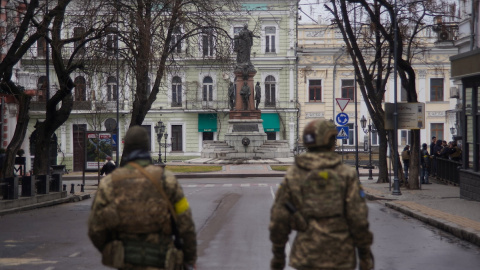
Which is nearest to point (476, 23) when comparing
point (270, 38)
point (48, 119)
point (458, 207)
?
point (458, 207)

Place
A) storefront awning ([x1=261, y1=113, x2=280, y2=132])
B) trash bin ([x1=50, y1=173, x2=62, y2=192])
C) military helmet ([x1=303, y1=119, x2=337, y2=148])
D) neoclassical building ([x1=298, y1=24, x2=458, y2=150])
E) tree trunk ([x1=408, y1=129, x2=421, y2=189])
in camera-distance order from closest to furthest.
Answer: military helmet ([x1=303, y1=119, x2=337, y2=148])
trash bin ([x1=50, y1=173, x2=62, y2=192])
tree trunk ([x1=408, y1=129, x2=421, y2=189])
storefront awning ([x1=261, y1=113, x2=280, y2=132])
neoclassical building ([x1=298, y1=24, x2=458, y2=150])

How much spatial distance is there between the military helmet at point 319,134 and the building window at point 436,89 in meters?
63.4

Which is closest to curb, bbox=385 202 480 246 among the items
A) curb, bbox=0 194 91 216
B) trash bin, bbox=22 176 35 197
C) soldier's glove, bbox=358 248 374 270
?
soldier's glove, bbox=358 248 374 270

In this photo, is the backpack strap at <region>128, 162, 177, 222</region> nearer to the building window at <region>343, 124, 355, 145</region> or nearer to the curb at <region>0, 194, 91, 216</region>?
the curb at <region>0, 194, 91, 216</region>

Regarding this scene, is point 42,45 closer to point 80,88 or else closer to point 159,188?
Result: point 80,88

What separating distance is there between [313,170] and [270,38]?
59687 mm

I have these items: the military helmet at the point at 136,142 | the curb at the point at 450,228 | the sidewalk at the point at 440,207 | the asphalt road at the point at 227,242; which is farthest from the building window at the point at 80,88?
the military helmet at the point at 136,142

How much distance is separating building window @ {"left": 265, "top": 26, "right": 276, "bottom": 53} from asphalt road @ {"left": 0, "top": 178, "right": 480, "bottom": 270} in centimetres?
4549

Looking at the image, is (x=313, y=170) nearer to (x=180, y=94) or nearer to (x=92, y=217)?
(x=92, y=217)

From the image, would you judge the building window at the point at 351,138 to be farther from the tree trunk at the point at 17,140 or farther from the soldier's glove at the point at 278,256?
the soldier's glove at the point at 278,256

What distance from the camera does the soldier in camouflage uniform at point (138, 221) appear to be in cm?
534

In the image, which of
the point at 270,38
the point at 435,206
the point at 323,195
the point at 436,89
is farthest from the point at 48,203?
the point at 436,89

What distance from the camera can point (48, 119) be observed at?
2431cm

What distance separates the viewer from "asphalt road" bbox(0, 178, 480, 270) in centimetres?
1045
